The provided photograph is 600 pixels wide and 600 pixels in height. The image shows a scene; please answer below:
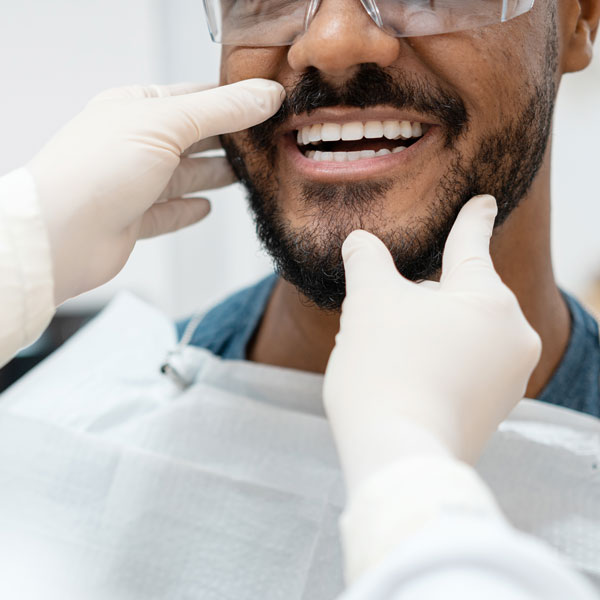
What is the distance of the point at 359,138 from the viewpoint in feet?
3.09

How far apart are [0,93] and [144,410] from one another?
134cm

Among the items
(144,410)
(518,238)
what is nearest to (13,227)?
(144,410)

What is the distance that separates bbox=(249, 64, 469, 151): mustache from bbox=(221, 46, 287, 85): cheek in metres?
0.08

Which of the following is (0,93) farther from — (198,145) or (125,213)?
(125,213)

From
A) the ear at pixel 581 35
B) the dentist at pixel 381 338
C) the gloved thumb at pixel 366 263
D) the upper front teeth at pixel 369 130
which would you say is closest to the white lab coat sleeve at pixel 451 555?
the dentist at pixel 381 338

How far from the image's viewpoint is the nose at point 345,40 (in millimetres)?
833

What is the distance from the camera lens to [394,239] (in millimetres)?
905

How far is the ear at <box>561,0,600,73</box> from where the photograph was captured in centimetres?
104

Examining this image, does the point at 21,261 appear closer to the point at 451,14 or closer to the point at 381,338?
the point at 381,338

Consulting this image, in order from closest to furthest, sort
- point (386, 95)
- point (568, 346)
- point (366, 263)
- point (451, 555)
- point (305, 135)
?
point (451, 555) < point (366, 263) < point (386, 95) < point (305, 135) < point (568, 346)

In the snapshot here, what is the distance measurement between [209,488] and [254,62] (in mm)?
637

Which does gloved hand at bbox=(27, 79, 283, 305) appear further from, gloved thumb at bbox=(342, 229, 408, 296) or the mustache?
gloved thumb at bbox=(342, 229, 408, 296)

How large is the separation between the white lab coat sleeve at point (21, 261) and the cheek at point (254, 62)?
1.21 ft

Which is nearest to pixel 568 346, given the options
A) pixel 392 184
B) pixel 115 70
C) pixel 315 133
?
pixel 392 184
